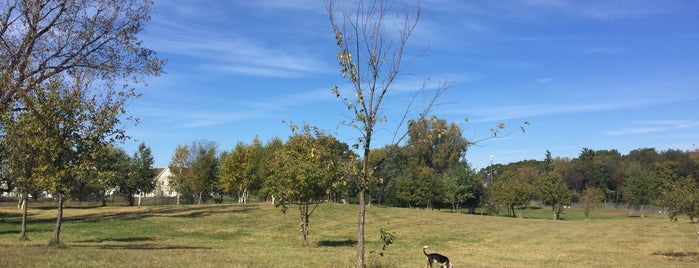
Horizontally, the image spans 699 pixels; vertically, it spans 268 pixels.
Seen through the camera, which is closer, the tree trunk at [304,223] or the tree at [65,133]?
the tree at [65,133]

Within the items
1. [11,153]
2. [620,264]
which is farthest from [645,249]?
[11,153]

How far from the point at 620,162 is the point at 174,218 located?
4668 inches

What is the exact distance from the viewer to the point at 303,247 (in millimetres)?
22969

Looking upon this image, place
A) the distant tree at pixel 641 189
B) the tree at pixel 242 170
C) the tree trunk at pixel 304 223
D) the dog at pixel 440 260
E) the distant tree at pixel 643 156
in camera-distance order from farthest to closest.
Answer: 1. the distant tree at pixel 643 156
2. the distant tree at pixel 641 189
3. the tree at pixel 242 170
4. the tree trunk at pixel 304 223
5. the dog at pixel 440 260

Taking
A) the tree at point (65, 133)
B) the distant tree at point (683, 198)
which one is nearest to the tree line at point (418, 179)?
the distant tree at point (683, 198)

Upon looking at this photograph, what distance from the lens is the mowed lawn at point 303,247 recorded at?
14.3 m

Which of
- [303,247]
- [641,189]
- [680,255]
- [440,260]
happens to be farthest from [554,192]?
[440,260]

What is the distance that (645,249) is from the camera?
25938mm

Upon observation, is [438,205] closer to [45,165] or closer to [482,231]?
[482,231]

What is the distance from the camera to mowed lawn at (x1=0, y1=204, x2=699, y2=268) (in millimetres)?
14336

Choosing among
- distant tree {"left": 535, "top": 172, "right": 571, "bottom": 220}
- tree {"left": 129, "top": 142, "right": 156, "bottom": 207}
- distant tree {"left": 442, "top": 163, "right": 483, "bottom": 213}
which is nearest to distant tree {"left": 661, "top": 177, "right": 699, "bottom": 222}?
distant tree {"left": 535, "top": 172, "right": 571, "bottom": 220}

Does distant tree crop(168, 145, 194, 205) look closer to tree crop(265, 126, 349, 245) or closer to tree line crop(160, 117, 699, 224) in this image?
tree line crop(160, 117, 699, 224)

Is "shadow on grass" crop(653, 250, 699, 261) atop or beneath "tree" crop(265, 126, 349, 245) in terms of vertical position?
beneath

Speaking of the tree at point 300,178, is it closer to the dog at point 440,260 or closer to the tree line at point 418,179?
the tree line at point 418,179
